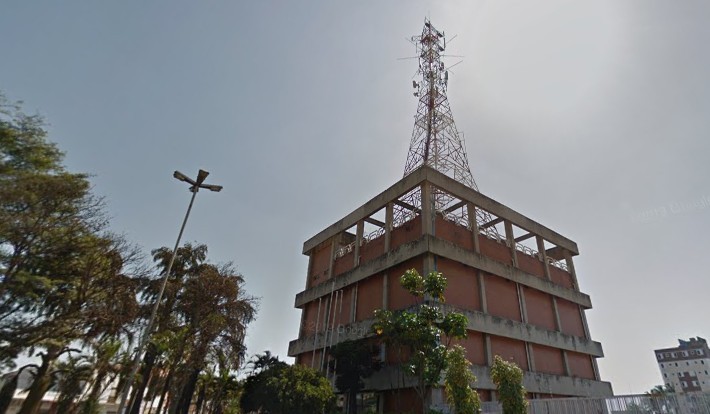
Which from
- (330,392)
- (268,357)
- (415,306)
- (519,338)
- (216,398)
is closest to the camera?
(330,392)

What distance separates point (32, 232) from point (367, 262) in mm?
19225

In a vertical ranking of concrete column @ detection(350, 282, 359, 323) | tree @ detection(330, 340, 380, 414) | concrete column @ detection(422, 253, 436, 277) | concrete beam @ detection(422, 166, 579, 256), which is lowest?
tree @ detection(330, 340, 380, 414)

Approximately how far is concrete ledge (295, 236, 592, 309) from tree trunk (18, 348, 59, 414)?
17.8 meters

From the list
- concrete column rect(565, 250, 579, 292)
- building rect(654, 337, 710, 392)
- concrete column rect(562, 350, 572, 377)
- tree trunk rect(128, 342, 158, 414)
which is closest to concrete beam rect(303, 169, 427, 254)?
tree trunk rect(128, 342, 158, 414)

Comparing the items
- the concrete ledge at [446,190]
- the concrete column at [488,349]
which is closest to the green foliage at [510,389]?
the concrete column at [488,349]

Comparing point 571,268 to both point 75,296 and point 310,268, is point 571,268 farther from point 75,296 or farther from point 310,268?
point 75,296

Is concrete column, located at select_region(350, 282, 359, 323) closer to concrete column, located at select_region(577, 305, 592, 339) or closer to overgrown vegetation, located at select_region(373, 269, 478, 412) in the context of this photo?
overgrown vegetation, located at select_region(373, 269, 478, 412)

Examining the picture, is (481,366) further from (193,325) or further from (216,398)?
(216,398)

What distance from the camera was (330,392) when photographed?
2052cm

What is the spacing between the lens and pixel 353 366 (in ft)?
74.2

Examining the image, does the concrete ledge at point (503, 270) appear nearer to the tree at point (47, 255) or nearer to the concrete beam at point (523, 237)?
the concrete beam at point (523, 237)

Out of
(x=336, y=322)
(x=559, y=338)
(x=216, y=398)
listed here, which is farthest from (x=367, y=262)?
(x=216, y=398)

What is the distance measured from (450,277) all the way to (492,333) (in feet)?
14.3

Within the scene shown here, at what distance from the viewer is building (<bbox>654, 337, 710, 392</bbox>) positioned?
281 ft
